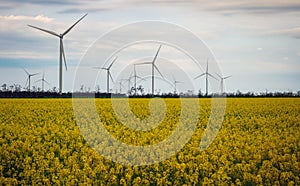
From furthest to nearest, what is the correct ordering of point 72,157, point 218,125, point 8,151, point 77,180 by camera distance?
point 218,125
point 8,151
point 72,157
point 77,180

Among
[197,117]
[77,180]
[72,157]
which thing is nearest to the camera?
[77,180]

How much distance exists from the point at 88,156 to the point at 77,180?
268 cm

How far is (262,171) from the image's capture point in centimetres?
1375

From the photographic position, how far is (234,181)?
13992 mm

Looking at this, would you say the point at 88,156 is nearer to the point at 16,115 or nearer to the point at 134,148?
the point at 134,148

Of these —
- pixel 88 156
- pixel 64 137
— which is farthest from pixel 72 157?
pixel 64 137

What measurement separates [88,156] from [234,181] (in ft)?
14.6

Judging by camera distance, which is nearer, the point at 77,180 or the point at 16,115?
the point at 77,180

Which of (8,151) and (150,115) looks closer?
(8,151)

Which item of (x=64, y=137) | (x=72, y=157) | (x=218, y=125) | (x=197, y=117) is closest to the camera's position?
(x=72, y=157)

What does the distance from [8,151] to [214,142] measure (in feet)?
21.0

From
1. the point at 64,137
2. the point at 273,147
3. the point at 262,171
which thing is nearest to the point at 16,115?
the point at 64,137

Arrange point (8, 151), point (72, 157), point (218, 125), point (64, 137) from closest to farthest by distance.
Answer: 1. point (72, 157)
2. point (8, 151)
3. point (64, 137)
4. point (218, 125)

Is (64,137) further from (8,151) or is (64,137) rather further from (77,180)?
(77,180)
